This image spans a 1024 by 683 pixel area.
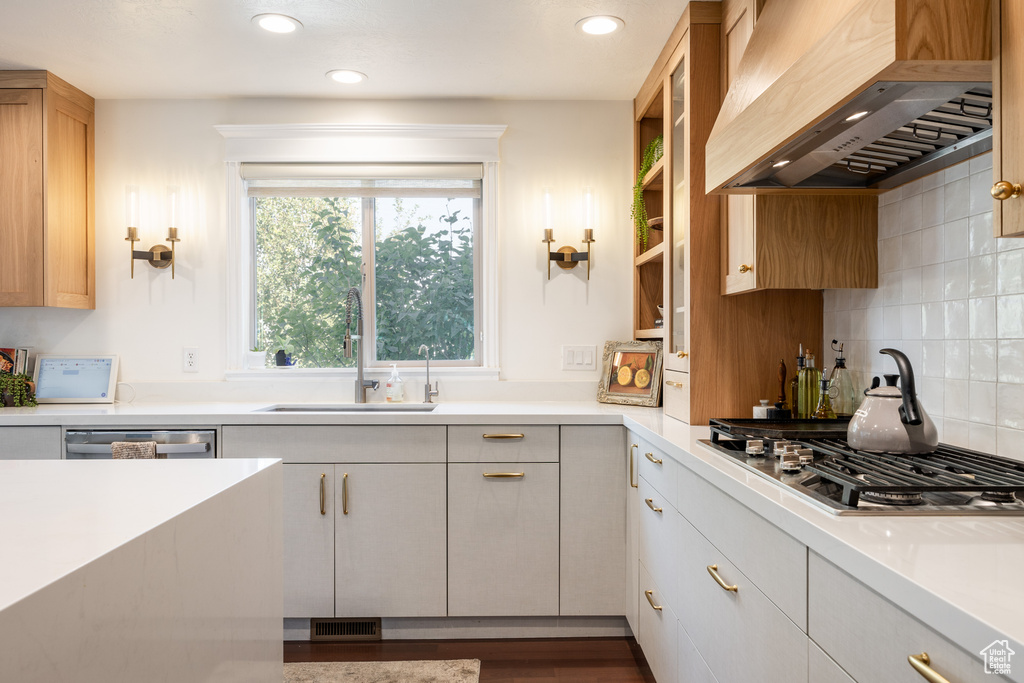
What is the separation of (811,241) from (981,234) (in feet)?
1.70

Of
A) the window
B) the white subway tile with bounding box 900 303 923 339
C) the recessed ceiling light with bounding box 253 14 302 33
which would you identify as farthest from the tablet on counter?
the white subway tile with bounding box 900 303 923 339

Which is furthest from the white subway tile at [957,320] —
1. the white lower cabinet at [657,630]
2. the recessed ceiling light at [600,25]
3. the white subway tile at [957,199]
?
the recessed ceiling light at [600,25]

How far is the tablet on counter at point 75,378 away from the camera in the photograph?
3059 millimetres

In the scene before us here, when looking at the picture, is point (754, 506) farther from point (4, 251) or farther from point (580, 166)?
point (4, 251)

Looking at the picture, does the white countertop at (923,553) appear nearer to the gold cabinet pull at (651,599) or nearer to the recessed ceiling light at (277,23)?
the gold cabinet pull at (651,599)

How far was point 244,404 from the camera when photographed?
3051mm

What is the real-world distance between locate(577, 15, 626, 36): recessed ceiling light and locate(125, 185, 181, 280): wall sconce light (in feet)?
6.73

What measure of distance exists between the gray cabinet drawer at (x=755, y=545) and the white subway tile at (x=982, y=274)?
797 millimetres

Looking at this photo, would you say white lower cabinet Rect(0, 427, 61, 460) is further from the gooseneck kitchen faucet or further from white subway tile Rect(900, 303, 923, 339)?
white subway tile Rect(900, 303, 923, 339)

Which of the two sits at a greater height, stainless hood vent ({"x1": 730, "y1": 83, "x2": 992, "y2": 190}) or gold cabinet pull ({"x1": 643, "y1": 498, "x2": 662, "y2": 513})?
stainless hood vent ({"x1": 730, "y1": 83, "x2": 992, "y2": 190})

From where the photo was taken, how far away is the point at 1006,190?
1021mm

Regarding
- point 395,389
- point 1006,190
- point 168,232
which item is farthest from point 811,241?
point 168,232

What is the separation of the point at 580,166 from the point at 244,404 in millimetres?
1940

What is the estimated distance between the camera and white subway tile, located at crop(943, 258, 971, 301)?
163cm
